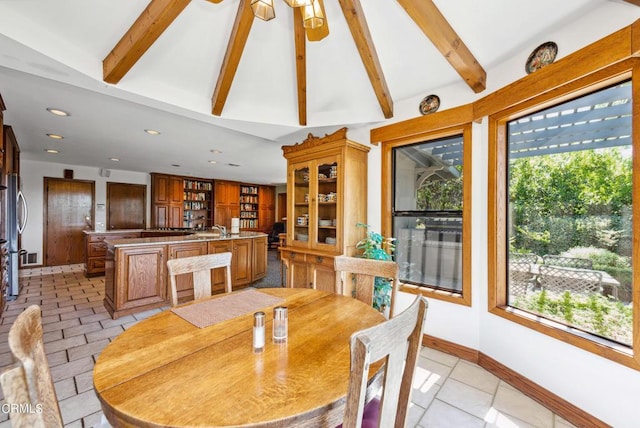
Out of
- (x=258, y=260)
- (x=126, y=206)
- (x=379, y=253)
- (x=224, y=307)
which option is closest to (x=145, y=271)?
(x=258, y=260)

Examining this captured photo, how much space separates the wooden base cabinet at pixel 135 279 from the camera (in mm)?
3275

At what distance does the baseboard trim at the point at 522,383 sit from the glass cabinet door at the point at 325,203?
57.0 inches

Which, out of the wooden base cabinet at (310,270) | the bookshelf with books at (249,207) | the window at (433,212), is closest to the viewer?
the window at (433,212)

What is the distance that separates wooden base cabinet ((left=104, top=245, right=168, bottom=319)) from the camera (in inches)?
129

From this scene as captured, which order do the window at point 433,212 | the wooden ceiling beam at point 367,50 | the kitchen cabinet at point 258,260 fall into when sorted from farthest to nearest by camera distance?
the kitchen cabinet at point 258,260
the window at point 433,212
the wooden ceiling beam at point 367,50

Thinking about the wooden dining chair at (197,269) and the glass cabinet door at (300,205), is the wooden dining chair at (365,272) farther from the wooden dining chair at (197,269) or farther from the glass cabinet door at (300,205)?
the glass cabinet door at (300,205)

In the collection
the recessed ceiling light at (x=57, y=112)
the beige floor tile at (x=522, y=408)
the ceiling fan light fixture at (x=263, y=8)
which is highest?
the recessed ceiling light at (x=57, y=112)

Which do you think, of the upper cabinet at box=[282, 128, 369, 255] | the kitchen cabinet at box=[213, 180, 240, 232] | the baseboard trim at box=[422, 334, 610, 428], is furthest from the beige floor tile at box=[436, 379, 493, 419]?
the kitchen cabinet at box=[213, 180, 240, 232]

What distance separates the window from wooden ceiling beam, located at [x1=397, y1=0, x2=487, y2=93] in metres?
0.43

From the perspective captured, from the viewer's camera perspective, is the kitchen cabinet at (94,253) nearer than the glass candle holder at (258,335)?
No

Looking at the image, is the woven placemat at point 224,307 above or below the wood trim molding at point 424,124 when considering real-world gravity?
below

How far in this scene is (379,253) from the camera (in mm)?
2730

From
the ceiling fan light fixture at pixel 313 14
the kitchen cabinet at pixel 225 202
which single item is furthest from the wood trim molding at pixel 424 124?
the kitchen cabinet at pixel 225 202

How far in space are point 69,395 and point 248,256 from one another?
2.96 meters
